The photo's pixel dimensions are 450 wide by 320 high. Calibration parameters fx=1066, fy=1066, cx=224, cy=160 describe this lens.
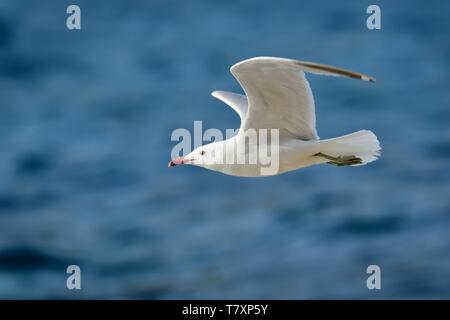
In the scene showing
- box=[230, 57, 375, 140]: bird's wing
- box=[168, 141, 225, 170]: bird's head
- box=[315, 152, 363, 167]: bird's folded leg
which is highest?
box=[230, 57, 375, 140]: bird's wing

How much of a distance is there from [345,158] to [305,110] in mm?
476

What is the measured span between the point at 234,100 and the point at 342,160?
157cm

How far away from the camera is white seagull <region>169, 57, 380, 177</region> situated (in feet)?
24.4

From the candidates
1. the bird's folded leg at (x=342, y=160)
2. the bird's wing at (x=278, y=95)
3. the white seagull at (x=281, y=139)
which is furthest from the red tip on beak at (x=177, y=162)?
the bird's folded leg at (x=342, y=160)

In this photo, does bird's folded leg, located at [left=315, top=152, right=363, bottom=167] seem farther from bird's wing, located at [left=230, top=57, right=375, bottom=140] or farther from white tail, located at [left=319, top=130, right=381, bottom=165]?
bird's wing, located at [left=230, top=57, right=375, bottom=140]

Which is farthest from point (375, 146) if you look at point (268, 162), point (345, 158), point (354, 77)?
point (354, 77)

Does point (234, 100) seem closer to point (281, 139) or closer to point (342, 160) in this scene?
point (281, 139)

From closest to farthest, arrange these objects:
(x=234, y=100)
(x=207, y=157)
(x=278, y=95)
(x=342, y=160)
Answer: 1. (x=278, y=95)
2. (x=342, y=160)
3. (x=207, y=157)
4. (x=234, y=100)

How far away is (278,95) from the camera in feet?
24.6

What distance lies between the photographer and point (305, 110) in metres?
7.64

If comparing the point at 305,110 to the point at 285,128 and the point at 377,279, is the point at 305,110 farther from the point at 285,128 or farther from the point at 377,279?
the point at 377,279

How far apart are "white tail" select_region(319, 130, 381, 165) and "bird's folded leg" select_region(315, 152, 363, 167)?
0.12 feet

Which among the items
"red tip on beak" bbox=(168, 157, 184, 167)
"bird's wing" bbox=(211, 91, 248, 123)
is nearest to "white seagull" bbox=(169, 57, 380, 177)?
"red tip on beak" bbox=(168, 157, 184, 167)

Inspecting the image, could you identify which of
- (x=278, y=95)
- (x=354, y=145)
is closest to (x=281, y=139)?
(x=278, y=95)
